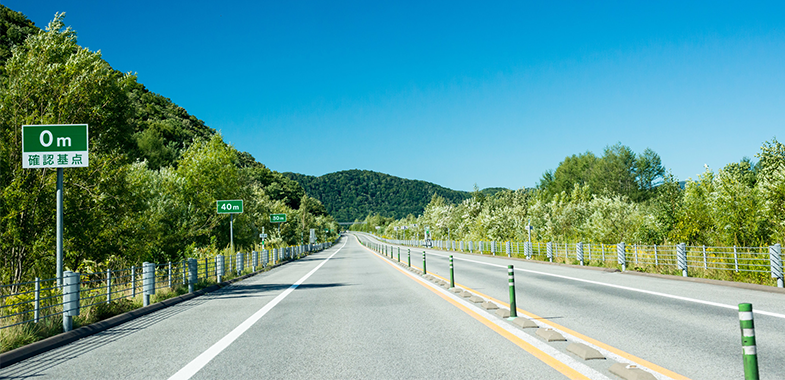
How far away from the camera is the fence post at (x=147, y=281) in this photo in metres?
12.8

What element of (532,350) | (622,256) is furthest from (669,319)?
(622,256)

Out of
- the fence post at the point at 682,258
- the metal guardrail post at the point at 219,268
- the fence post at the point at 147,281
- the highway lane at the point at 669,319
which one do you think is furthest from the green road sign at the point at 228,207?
the fence post at the point at 682,258

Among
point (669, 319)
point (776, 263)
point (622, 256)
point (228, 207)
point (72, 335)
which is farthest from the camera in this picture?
point (228, 207)

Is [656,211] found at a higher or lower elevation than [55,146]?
lower

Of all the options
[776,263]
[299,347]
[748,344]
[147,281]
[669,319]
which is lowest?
[669,319]

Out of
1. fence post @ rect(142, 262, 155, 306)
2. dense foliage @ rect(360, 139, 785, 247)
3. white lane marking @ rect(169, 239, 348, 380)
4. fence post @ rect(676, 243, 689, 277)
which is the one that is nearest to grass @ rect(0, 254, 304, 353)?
fence post @ rect(142, 262, 155, 306)

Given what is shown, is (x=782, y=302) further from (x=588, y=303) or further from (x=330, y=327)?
(x=330, y=327)

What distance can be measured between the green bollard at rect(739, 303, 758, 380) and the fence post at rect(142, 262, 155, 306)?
12.4m

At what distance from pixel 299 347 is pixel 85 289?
20.7ft

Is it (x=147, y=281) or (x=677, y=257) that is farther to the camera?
(x=677, y=257)

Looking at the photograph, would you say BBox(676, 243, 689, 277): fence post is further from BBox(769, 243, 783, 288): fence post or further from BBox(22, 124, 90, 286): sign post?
BBox(22, 124, 90, 286): sign post

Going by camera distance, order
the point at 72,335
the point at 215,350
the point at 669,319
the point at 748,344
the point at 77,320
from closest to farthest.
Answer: the point at 748,344 → the point at 215,350 → the point at 72,335 → the point at 669,319 → the point at 77,320

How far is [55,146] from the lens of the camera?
1095 centimetres

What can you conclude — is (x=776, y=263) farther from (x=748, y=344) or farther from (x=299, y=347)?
(x=299, y=347)
